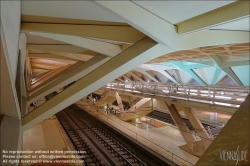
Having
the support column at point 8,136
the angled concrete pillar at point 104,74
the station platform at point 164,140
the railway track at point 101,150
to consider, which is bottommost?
the station platform at point 164,140

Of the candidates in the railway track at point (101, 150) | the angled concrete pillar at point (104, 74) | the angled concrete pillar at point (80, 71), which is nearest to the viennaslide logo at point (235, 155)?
the angled concrete pillar at point (104, 74)

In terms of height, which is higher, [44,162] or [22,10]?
[22,10]

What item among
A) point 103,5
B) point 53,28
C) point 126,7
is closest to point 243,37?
point 126,7

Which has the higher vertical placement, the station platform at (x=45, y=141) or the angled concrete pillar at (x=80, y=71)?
the angled concrete pillar at (x=80, y=71)

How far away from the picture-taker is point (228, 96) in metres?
7.90

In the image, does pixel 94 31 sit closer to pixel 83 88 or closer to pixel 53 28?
pixel 53 28

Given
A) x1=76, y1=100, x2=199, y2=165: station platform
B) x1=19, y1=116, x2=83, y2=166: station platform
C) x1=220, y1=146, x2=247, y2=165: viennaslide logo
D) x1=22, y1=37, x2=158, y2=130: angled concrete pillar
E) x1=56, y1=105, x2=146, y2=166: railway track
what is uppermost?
x1=22, y1=37, x2=158, y2=130: angled concrete pillar

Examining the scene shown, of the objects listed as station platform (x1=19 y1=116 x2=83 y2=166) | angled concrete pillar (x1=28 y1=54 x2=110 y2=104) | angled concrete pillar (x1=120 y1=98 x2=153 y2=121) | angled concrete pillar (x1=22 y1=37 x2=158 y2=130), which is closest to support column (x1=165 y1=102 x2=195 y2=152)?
angled concrete pillar (x1=120 y1=98 x2=153 y2=121)

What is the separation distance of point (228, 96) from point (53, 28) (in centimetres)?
793

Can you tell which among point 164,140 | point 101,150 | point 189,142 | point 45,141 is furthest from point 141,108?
point 45,141

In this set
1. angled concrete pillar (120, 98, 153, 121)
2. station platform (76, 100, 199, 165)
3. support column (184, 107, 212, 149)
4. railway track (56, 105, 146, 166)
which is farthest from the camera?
angled concrete pillar (120, 98, 153, 121)

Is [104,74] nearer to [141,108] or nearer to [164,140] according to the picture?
[164,140]

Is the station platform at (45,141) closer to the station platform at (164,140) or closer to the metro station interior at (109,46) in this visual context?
the metro station interior at (109,46)

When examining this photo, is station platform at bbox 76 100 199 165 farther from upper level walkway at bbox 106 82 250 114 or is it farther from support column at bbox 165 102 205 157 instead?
upper level walkway at bbox 106 82 250 114
